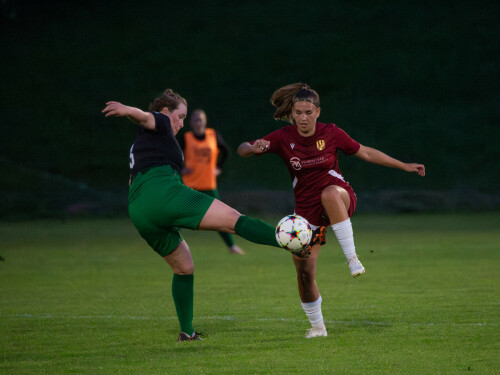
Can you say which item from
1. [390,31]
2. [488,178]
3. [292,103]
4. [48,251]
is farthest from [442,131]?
[292,103]

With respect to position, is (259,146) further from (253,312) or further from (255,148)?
(253,312)

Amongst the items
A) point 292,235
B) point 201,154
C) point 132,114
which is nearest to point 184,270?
point 292,235

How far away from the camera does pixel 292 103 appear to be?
6.03 meters

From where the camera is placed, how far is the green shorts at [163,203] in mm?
5477

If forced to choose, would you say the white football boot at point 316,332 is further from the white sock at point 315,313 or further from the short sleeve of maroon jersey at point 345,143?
the short sleeve of maroon jersey at point 345,143

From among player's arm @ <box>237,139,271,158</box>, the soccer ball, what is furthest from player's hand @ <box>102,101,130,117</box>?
the soccer ball

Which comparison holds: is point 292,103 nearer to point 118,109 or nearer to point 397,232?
point 118,109

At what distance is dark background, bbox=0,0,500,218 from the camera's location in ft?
85.8

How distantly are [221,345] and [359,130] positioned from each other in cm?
2252

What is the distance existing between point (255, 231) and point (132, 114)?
1140 millimetres

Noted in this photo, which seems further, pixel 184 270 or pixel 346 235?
pixel 184 270

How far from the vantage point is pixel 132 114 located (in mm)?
5234

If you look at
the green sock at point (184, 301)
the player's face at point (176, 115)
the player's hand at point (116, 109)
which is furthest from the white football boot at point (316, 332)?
the player's hand at point (116, 109)

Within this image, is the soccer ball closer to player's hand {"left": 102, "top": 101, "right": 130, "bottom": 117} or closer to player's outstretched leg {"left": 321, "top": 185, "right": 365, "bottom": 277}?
player's outstretched leg {"left": 321, "top": 185, "right": 365, "bottom": 277}
